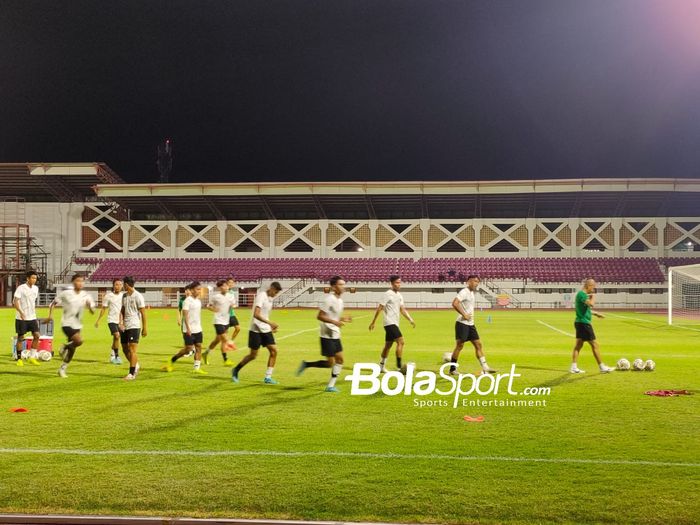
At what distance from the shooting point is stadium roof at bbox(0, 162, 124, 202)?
63.0m

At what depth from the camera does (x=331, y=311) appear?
1153 cm

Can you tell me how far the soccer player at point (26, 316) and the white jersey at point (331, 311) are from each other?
29.9 ft

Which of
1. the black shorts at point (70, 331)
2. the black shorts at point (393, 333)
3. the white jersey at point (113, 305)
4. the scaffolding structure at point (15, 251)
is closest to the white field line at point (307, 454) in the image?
the black shorts at point (70, 331)

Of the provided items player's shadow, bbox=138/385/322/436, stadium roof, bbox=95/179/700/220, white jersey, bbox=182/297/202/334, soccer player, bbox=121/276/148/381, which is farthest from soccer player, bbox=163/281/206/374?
stadium roof, bbox=95/179/700/220

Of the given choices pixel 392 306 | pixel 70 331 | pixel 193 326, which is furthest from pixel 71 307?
pixel 392 306

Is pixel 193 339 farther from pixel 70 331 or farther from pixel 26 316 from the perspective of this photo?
pixel 26 316

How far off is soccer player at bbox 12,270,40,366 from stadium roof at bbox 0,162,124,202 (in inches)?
1979

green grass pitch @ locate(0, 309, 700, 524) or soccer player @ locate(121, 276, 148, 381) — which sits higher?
soccer player @ locate(121, 276, 148, 381)

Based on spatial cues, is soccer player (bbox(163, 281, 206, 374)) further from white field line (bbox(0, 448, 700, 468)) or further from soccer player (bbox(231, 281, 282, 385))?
white field line (bbox(0, 448, 700, 468))

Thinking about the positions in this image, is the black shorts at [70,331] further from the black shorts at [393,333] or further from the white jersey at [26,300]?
the black shorts at [393,333]

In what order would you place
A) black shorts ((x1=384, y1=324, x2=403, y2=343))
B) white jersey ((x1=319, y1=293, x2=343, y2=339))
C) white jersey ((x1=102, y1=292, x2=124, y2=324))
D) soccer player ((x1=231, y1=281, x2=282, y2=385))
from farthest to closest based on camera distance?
white jersey ((x1=102, y1=292, x2=124, y2=324)), black shorts ((x1=384, y1=324, x2=403, y2=343)), soccer player ((x1=231, y1=281, x2=282, y2=385)), white jersey ((x1=319, y1=293, x2=343, y2=339))

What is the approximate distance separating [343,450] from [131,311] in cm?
724

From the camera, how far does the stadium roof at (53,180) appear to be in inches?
2480

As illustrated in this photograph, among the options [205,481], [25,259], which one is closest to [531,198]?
[25,259]
